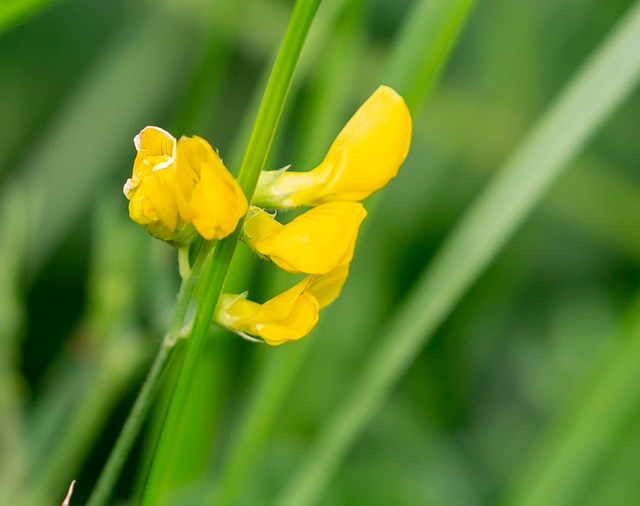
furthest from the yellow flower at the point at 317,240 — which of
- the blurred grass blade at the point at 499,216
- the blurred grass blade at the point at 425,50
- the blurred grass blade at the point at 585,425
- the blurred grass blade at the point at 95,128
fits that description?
the blurred grass blade at the point at 95,128

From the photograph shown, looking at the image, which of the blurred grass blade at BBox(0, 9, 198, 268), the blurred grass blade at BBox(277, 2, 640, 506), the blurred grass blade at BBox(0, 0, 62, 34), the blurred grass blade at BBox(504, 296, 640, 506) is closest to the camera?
the blurred grass blade at BBox(0, 0, 62, 34)

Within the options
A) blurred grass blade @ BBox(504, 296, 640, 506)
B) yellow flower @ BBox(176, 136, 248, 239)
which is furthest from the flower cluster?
blurred grass blade @ BBox(504, 296, 640, 506)

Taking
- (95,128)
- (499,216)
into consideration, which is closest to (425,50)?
(499,216)

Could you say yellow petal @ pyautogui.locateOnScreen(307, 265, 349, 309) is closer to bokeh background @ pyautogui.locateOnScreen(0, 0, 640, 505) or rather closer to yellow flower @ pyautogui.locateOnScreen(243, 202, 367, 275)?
yellow flower @ pyautogui.locateOnScreen(243, 202, 367, 275)

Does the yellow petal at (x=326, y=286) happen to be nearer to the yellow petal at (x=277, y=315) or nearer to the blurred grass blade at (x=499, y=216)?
the yellow petal at (x=277, y=315)

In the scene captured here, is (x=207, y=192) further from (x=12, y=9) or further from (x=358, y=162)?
(x=12, y=9)

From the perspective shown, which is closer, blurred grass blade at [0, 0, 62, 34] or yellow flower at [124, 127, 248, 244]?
yellow flower at [124, 127, 248, 244]
